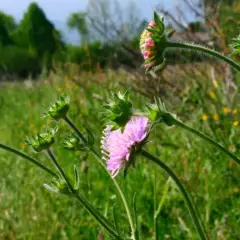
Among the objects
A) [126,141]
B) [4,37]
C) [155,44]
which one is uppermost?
[4,37]

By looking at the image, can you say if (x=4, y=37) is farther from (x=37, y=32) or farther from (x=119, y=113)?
(x=119, y=113)

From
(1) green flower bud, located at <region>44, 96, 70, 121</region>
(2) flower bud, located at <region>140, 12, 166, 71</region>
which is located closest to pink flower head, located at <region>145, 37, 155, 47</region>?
(2) flower bud, located at <region>140, 12, 166, 71</region>

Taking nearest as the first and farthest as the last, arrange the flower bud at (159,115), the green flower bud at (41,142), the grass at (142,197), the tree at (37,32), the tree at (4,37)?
the flower bud at (159,115), the green flower bud at (41,142), the grass at (142,197), the tree at (37,32), the tree at (4,37)

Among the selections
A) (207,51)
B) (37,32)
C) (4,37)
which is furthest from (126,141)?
(4,37)

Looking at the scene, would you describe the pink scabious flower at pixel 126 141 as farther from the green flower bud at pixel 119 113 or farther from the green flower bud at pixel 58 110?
the green flower bud at pixel 58 110

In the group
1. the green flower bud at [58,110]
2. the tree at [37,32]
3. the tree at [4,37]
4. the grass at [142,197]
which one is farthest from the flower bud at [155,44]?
the tree at [4,37]
